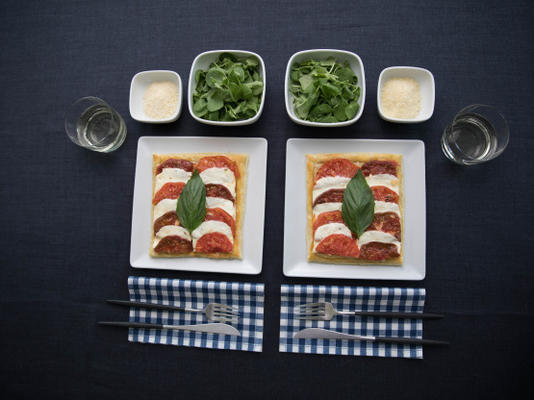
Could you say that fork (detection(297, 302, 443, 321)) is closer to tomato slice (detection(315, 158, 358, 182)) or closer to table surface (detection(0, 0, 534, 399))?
table surface (detection(0, 0, 534, 399))

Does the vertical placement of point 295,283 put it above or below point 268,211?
below

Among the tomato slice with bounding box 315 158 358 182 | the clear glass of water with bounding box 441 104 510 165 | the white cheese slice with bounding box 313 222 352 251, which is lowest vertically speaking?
the white cheese slice with bounding box 313 222 352 251

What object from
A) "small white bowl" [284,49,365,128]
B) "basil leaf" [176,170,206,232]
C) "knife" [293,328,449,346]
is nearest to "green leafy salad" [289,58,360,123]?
"small white bowl" [284,49,365,128]

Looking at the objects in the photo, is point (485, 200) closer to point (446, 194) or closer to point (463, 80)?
point (446, 194)

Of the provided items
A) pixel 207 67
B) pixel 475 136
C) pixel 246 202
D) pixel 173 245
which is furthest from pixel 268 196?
pixel 475 136

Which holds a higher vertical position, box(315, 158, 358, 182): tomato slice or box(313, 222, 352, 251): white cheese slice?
box(315, 158, 358, 182): tomato slice

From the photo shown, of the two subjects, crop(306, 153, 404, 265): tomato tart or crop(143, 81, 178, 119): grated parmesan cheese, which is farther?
crop(143, 81, 178, 119): grated parmesan cheese

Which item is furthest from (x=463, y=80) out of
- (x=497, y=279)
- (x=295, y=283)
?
(x=295, y=283)
